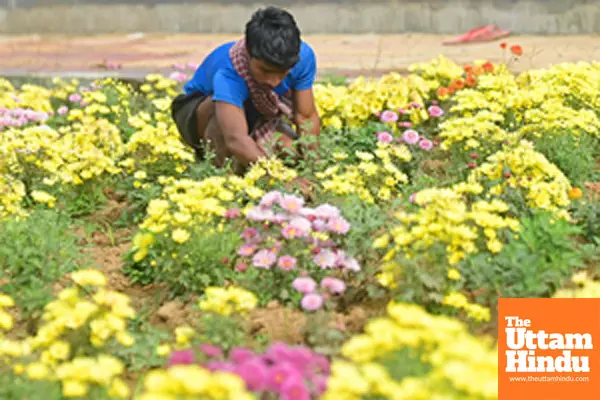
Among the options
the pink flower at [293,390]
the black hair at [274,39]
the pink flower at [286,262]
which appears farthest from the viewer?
the black hair at [274,39]

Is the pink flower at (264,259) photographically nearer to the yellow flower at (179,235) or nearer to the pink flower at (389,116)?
the yellow flower at (179,235)

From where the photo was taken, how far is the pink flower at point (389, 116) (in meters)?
5.64

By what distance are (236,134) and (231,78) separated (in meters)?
0.32

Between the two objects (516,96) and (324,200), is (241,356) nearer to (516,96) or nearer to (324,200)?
(324,200)

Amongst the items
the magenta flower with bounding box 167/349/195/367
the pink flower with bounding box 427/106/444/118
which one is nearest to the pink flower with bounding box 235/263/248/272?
the magenta flower with bounding box 167/349/195/367

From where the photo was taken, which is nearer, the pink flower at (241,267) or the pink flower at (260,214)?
the pink flower at (260,214)

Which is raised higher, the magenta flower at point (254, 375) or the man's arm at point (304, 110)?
the man's arm at point (304, 110)

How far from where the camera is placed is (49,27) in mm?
12078

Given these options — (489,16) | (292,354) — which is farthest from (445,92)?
(489,16)

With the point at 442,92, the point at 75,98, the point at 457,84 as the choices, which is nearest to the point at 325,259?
the point at 442,92

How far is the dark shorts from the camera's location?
5.19 meters

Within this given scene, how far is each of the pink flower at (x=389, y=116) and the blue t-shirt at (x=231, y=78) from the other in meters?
0.69

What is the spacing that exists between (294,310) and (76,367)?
4.27ft

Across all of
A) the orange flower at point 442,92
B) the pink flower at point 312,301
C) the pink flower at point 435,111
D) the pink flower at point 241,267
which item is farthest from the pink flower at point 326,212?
the orange flower at point 442,92
